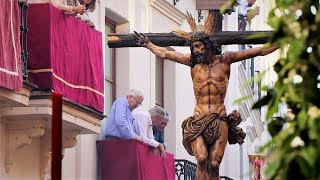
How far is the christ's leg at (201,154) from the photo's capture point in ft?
52.1

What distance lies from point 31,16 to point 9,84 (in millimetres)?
2199

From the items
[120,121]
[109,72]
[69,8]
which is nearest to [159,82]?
[109,72]

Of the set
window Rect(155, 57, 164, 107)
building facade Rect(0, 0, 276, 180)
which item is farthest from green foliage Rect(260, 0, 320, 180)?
window Rect(155, 57, 164, 107)

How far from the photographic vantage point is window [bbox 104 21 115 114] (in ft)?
85.9

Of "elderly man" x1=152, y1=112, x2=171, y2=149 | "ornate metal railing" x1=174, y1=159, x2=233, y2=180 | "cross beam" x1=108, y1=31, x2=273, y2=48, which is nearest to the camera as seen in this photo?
"cross beam" x1=108, y1=31, x2=273, y2=48

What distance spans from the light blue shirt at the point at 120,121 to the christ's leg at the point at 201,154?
7.74m

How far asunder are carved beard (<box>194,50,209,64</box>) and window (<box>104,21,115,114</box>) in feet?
32.4

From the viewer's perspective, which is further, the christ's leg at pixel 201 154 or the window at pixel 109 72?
the window at pixel 109 72

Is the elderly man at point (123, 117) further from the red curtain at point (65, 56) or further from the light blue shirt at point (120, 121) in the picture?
the red curtain at point (65, 56)

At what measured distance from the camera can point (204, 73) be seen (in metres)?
16.4

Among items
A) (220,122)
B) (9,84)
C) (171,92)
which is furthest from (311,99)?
(171,92)

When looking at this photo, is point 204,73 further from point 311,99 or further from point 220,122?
point 311,99

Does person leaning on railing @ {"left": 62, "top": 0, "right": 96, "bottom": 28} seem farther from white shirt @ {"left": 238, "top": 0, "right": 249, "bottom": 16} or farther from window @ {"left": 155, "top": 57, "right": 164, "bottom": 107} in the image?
white shirt @ {"left": 238, "top": 0, "right": 249, "bottom": 16}

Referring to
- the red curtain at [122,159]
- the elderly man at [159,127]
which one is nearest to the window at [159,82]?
the elderly man at [159,127]
